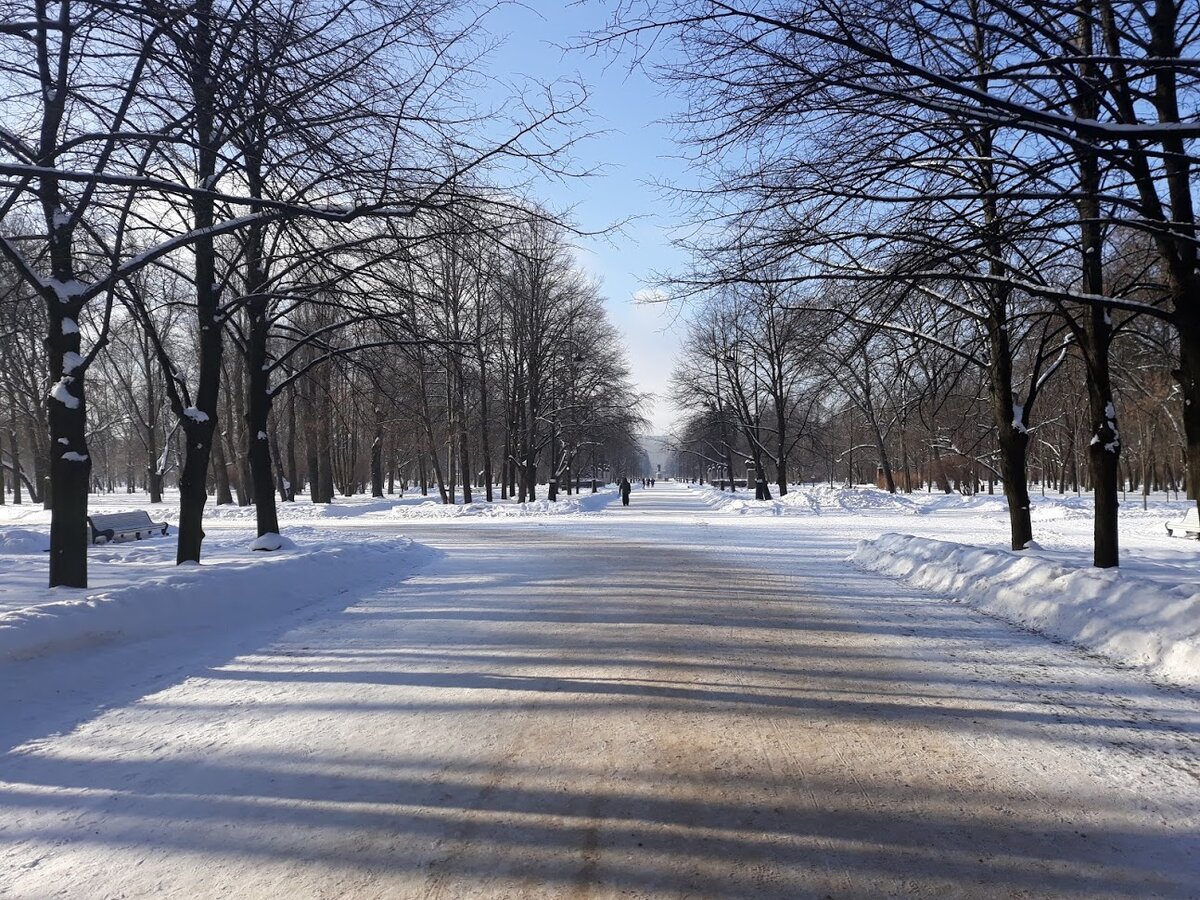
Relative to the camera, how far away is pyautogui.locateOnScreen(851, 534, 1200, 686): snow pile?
604 centimetres

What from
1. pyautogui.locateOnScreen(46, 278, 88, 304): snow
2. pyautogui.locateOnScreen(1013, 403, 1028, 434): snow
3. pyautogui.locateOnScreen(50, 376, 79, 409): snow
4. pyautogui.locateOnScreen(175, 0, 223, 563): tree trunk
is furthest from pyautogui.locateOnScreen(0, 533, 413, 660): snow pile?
pyautogui.locateOnScreen(1013, 403, 1028, 434): snow

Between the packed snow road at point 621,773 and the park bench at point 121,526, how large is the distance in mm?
17239

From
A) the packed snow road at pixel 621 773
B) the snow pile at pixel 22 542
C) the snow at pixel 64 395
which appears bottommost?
the packed snow road at pixel 621 773

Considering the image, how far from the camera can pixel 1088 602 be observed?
7445 millimetres

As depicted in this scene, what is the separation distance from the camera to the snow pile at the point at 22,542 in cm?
1798

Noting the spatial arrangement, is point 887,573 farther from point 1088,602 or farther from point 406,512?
point 406,512

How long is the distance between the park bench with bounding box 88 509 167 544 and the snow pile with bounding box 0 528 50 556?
1.22 meters

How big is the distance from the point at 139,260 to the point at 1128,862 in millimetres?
9412

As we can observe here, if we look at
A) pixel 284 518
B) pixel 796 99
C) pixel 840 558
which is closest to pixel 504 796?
pixel 796 99

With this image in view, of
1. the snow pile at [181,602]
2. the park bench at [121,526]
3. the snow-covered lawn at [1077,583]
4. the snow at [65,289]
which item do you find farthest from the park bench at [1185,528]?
the park bench at [121,526]

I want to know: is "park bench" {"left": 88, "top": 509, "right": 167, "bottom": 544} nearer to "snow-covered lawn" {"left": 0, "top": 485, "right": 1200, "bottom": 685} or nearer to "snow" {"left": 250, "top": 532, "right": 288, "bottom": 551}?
"snow-covered lawn" {"left": 0, "top": 485, "right": 1200, "bottom": 685}

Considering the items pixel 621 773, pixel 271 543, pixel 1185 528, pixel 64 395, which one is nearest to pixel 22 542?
pixel 271 543

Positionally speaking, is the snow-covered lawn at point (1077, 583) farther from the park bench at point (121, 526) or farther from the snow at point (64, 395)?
the park bench at point (121, 526)

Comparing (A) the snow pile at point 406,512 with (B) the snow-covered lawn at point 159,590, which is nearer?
(B) the snow-covered lawn at point 159,590
